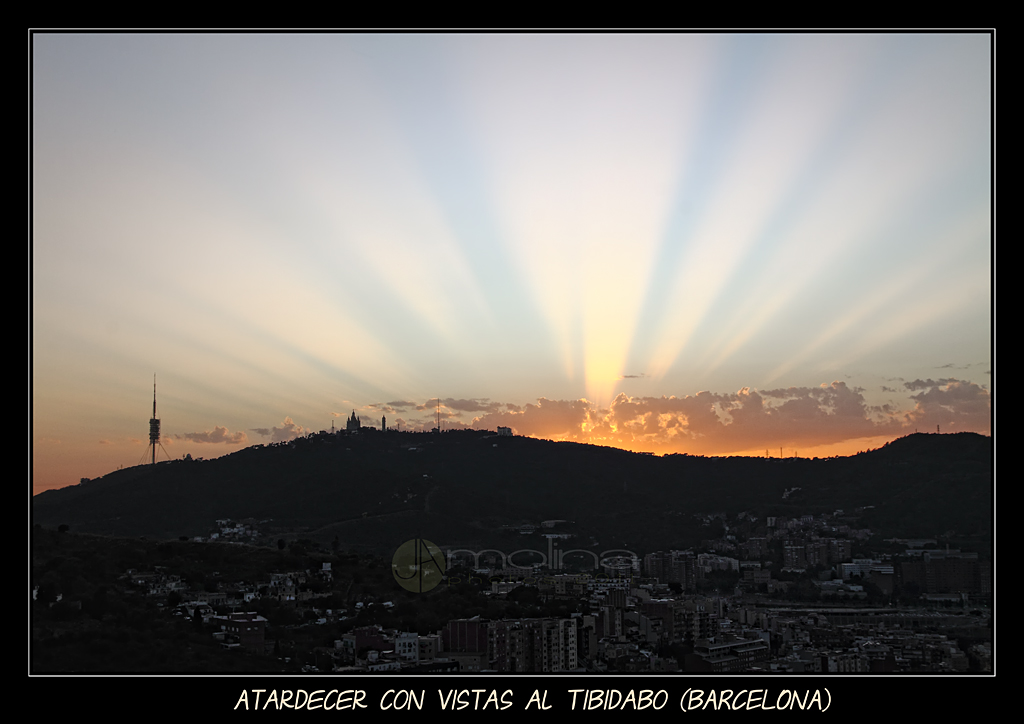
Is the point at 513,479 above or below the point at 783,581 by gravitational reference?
above

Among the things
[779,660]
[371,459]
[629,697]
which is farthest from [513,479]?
[629,697]

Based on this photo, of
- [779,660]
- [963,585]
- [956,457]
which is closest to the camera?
[779,660]

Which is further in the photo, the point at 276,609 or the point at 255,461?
the point at 255,461

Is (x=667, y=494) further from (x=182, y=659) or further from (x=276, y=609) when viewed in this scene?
(x=182, y=659)

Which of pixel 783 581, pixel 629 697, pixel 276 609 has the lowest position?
pixel 783 581
